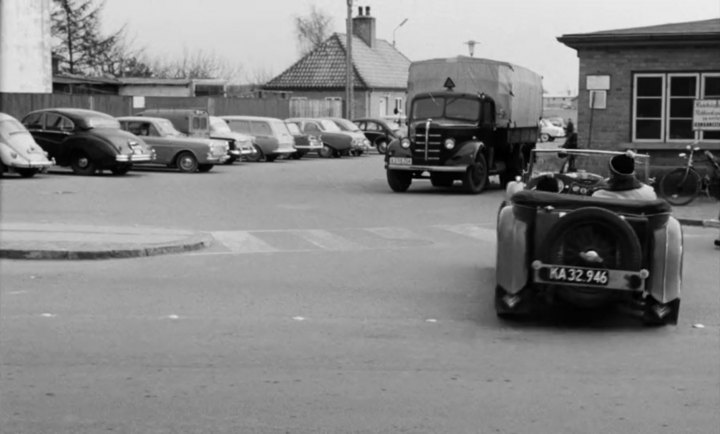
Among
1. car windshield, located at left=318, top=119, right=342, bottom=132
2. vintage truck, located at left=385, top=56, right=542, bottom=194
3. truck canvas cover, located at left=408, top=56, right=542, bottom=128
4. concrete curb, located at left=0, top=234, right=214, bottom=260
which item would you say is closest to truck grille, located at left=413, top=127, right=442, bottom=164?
vintage truck, located at left=385, top=56, right=542, bottom=194

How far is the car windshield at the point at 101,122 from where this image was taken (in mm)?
30438

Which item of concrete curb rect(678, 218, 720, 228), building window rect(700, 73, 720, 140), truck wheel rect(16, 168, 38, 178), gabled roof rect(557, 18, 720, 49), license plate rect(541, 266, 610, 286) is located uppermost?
gabled roof rect(557, 18, 720, 49)

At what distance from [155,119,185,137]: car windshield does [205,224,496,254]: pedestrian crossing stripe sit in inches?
651

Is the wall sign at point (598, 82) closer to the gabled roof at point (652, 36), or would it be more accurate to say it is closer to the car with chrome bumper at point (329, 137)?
the gabled roof at point (652, 36)

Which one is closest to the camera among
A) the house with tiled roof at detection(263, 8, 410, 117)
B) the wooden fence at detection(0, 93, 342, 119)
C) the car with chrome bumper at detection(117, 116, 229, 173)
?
the car with chrome bumper at detection(117, 116, 229, 173)

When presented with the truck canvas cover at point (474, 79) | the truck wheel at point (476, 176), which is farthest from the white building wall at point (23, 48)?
the truck wheel at point (476, 176)

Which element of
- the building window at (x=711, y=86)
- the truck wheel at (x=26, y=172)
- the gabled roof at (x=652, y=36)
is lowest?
the truck wheel at (x=26, y=172)

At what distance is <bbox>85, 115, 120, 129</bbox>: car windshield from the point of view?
30.4 m

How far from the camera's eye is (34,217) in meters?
18.3

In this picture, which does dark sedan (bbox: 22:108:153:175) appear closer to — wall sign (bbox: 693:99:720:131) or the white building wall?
wall sign (bbox: 693:99:720:131)

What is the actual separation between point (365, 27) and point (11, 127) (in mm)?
50319

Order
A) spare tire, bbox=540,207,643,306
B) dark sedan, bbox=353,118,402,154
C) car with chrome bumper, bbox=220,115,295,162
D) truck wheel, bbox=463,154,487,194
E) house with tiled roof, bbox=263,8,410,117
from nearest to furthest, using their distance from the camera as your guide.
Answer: spare tire, bbox=540,207,643,306 → truck wheel, bbox=463,154,487,194 → car with chrome bumper, bbox=220,115,295,162 → dark sedan, bbox=353,118,402,154 → house with tiled roof, bbox=263,8,410,117

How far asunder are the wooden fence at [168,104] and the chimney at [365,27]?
14938 mm

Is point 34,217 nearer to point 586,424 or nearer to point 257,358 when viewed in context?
point 257,358
